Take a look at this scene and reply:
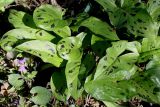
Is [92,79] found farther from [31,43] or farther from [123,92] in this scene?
[31,43]

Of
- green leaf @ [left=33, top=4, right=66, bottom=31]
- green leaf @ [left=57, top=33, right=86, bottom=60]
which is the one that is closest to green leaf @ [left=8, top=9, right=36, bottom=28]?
green leaf @ [left=33, top=4, right=66, bottom=31]

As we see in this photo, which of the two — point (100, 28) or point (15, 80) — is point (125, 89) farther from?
point (15, 80)

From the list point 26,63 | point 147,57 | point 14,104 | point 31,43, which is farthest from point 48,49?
point 147,57

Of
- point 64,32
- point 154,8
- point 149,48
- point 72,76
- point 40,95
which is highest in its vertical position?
point 154,8

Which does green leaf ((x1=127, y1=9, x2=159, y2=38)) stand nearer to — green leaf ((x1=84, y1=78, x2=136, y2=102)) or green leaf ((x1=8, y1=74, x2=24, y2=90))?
green leaf ((x1=84, y1=78, x2=136, y2=102))

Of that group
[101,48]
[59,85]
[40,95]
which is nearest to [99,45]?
[101,48]

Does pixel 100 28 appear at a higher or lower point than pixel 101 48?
higher

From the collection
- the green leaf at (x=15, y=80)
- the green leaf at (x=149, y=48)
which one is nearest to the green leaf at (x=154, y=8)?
the green leaf at (x=149, y=48)
